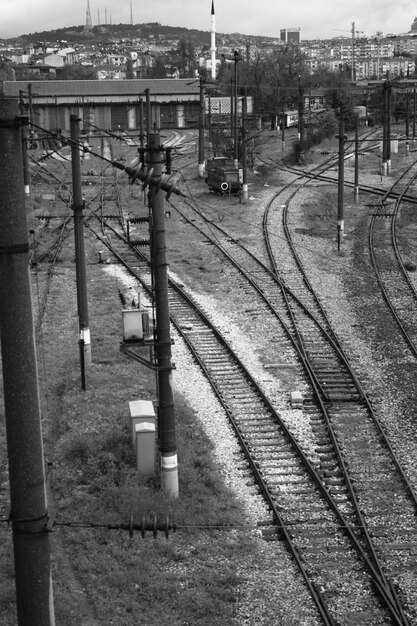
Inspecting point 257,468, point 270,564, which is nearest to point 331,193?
point 257,468

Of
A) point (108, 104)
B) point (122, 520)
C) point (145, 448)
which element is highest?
point (108, 104)

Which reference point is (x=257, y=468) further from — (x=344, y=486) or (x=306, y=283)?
(x=306, y=283)

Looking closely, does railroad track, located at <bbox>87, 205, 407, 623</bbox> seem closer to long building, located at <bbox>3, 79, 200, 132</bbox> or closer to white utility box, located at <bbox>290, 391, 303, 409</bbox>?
white utility box, located at <bbox>290, 391, 303, 409</bbox>

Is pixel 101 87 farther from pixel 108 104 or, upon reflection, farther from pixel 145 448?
pixel 145 448

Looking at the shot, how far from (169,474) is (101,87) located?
76671 millimetres

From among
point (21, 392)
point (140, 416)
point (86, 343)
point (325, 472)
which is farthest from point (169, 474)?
point (21, 392)

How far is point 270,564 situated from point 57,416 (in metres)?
5.33

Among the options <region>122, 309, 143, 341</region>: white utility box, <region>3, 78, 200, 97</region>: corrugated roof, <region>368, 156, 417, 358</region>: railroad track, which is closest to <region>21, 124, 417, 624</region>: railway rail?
<region>368, 156, 417, 358</region>: railroad track

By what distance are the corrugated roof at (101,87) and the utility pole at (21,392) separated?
75037mm

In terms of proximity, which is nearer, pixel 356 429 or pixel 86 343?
pixel 356 429

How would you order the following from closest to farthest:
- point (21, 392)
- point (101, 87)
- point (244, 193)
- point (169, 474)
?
point (21, 392) < point (169, 474) < point (244, 193) < point (101, 87)

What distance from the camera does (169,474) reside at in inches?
456

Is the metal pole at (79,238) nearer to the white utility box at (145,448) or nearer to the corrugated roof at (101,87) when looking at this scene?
the white utility box at (145,448)

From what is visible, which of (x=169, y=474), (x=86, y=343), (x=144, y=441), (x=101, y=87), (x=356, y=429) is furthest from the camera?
(x=101, y=87)
